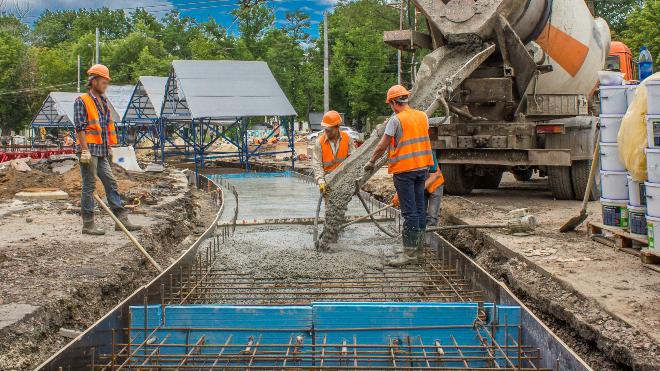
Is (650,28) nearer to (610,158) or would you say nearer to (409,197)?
(610,158)

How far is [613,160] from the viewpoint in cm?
616

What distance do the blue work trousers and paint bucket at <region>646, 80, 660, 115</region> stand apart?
5165mm

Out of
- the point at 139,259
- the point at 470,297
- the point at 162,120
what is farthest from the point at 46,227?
the point at 162,120

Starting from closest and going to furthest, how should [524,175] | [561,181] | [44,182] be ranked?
[561,181], [524,175], [44,182]

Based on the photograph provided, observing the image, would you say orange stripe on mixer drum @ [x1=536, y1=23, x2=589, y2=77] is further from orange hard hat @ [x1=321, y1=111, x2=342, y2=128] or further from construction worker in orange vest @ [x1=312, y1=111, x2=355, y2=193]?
orange hard hat @ [x1=321, y1=111, x2=342, y2=128]

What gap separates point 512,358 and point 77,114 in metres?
5.17

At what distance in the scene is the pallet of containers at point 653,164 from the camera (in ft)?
16.3

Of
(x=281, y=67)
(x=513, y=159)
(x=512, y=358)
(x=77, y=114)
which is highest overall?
(x=281, y=67)

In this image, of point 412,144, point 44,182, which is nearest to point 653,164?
point 412,144

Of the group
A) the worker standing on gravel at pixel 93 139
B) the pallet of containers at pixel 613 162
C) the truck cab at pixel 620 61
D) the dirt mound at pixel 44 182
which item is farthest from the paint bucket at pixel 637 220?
the dirt mound at pixel 44 182

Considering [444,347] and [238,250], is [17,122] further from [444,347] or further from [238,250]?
[444,347]

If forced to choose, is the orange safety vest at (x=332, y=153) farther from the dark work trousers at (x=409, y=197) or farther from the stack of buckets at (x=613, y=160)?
the stack of buckets at (x=613, y=160)

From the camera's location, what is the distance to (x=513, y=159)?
30.3 ft

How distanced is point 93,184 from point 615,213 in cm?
510
